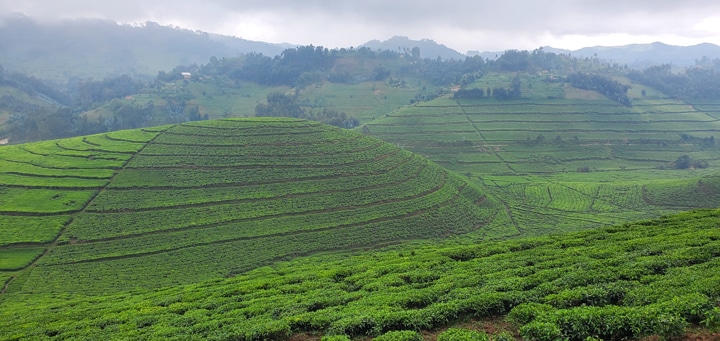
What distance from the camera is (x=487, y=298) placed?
19047 mm

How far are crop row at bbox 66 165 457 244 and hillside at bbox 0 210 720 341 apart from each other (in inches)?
1219

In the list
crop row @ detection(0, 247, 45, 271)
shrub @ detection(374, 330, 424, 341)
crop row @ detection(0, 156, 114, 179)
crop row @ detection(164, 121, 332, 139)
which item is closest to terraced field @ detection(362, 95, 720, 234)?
crop row @ detection(164, 121, 332, 139)

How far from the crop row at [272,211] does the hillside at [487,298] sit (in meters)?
31.0

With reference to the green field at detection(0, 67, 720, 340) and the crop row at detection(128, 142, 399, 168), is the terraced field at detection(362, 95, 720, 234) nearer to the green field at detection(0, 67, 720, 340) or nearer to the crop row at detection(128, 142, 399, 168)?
the green field at detection(0, 67, 720, 340)

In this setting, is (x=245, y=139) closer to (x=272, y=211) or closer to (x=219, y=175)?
(x=219, y=175)

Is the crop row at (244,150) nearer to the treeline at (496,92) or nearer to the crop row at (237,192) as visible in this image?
the crop row at (237,192)

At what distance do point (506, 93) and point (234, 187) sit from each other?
152978 millimetres

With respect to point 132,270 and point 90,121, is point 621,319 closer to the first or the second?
point 132,270

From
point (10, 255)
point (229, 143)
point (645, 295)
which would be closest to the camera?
point (645, 295)

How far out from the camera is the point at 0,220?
199 ft

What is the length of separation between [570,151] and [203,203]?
431ft

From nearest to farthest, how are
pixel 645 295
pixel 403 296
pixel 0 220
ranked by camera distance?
1. pixel 645 295
2. pixel 403 296
3. pixel 0 220

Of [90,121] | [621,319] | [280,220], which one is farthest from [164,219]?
[90,121]

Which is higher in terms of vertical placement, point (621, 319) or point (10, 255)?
point (621, 319)
